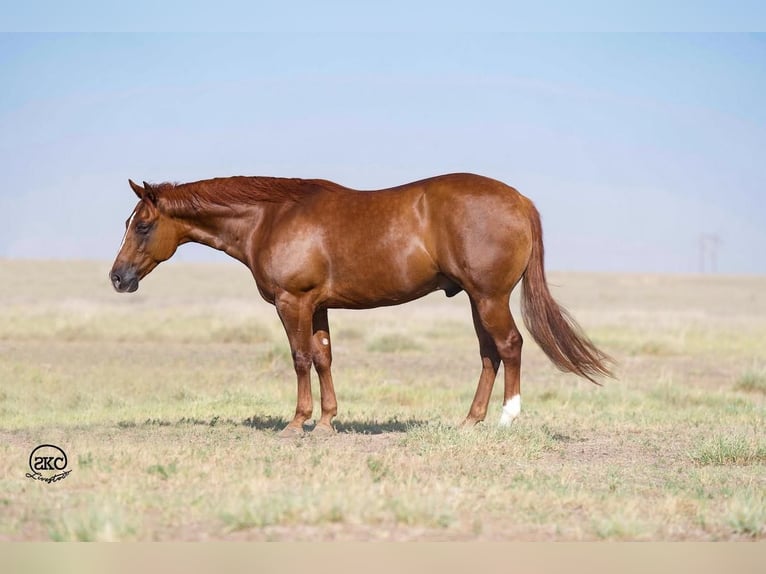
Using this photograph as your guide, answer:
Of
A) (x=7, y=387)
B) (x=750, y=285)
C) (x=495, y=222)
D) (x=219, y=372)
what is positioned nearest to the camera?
(x=495, y=222)

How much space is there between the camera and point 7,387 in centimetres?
1418

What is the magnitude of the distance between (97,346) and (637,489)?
1527 centimetres

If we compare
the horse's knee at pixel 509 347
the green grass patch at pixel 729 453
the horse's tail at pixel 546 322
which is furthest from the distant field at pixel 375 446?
the horse's tail at pixel 546 322

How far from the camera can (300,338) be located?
9648 mm

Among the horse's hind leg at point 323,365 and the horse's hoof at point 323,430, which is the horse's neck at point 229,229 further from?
the horse's hoof at point 323,430

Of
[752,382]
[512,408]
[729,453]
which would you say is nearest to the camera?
[729,453]

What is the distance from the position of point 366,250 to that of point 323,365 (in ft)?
4.21

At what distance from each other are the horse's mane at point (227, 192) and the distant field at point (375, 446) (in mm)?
2293

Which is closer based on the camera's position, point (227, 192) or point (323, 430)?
point (323, 430)

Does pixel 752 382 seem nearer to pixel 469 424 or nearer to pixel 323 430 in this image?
pixel 469 424

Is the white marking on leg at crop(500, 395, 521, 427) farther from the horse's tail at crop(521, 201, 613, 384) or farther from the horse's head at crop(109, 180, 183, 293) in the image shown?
the horse's head at crop(109, 180, 183, 293)

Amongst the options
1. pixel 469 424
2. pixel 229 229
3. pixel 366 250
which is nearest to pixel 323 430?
pixel 469 424

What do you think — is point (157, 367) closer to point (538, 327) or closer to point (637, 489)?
point (538, 327)

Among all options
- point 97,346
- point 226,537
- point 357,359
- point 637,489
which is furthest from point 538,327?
point 97,346
